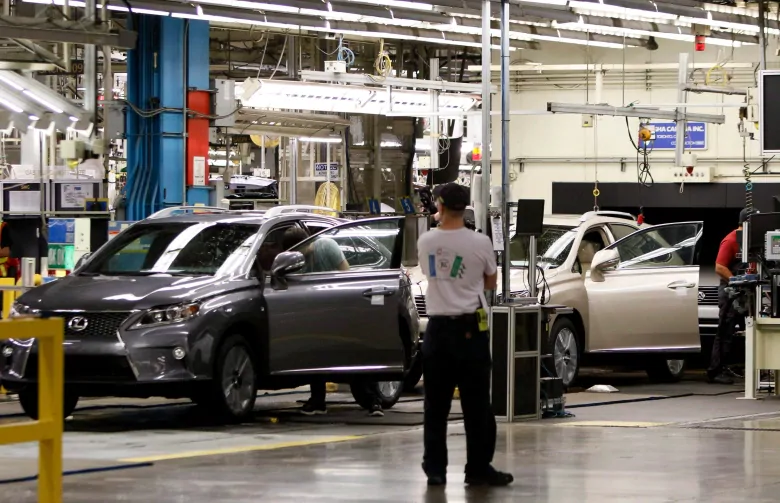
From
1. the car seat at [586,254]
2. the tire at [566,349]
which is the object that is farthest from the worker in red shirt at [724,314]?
the tire at [566,349]

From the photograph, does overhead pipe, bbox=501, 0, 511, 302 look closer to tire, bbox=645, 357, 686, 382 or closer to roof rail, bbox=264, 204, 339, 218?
roof rail, bbox=264, 204, 339, 218

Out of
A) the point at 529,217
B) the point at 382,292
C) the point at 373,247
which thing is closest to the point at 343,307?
the point at 382,292

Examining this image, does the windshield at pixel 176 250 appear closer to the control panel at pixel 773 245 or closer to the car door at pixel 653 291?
the car door at pixel 653 291

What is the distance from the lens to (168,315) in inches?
430

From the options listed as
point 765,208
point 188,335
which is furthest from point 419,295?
point 765,208

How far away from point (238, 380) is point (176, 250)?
1.28 meters

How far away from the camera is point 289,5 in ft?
52.0

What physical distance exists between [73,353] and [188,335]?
866 mm

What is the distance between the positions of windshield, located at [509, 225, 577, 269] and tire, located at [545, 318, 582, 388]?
76 cm

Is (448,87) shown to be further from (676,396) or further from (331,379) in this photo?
(331,379)

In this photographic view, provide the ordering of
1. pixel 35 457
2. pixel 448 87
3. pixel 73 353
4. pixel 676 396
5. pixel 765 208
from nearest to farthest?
pixel 35 457
pixel 73 353
pixel 676 396
pixel 448 87
pixel 765 208

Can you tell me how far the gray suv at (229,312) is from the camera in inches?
427

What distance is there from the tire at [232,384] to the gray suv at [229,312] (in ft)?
0.04

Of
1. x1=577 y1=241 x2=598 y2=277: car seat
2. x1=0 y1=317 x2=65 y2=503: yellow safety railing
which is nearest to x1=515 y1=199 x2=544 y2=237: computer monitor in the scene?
x1=577 y1=241 x2=598 y2=277: car seat
